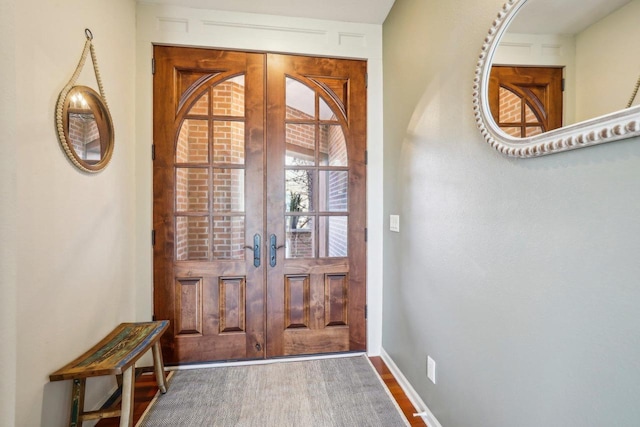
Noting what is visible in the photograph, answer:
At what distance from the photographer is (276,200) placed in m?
2.23

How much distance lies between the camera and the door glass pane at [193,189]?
216 cm

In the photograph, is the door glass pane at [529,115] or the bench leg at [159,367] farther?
the bench leg at [159,367]

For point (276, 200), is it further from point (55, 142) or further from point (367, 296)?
point (55, 142)

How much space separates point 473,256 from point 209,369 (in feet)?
6.62

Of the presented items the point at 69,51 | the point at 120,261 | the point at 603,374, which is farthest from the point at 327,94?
the point at 603,374

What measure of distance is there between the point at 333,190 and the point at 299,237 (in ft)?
1.56

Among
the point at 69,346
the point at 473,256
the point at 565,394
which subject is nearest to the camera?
the point at 565,394

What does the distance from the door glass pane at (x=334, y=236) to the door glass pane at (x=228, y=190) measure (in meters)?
0.68

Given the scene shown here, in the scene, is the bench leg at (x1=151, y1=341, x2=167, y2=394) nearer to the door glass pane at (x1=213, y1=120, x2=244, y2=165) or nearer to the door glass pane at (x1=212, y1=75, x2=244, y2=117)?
the door glass pane at (x1=213, y1=120, x2=244, y2=165)

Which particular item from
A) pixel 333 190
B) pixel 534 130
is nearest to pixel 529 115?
pixel 534 130

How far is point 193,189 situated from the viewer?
7.11ft

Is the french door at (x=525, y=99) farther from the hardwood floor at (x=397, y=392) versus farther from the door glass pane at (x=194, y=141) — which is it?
the door glass pane at (x=194, y=141)

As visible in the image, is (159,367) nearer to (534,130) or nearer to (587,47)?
(534,130)

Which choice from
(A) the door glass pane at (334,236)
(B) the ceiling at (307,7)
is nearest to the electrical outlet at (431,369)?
(A) the door glass pane at (334,236)
